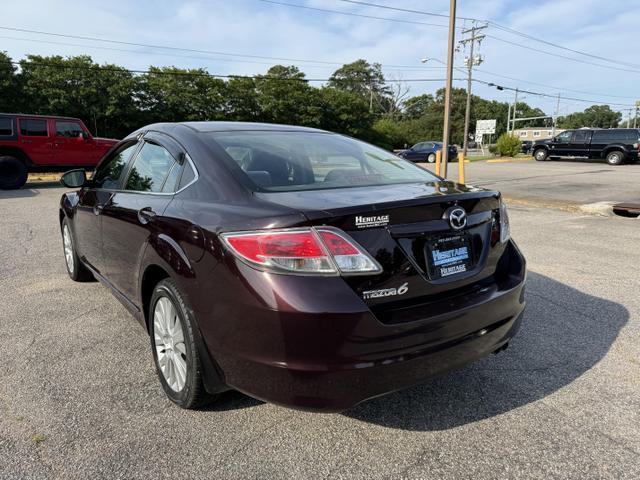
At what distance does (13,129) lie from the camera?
1354cm

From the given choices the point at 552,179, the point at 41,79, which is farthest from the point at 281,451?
the point at 41,79

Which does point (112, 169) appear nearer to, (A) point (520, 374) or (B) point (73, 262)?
(B) point (73, 262)

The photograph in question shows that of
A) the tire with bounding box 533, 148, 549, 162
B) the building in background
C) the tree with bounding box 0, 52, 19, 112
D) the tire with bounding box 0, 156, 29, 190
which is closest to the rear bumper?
the tire with bounding box 0, 156, 29, 190

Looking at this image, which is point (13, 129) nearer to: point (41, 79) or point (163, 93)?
point (41, 79)

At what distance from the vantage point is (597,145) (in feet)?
81.7

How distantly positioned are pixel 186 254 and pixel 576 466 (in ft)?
6.56

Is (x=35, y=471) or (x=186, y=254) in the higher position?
(x=186, y=254)

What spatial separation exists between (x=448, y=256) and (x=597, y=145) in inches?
1074

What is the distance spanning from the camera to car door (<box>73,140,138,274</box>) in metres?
3.49

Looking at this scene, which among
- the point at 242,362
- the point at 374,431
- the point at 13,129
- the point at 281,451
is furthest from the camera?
the point at 13,129

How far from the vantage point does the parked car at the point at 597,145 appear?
23594 millimetres

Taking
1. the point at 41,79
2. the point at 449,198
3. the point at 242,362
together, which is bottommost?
the point at 242,362

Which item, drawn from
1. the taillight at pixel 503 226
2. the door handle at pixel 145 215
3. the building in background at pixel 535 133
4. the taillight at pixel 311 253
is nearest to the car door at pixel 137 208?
the door handle at pixel 145 215

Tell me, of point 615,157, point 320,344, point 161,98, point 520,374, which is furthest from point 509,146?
point 320,344
